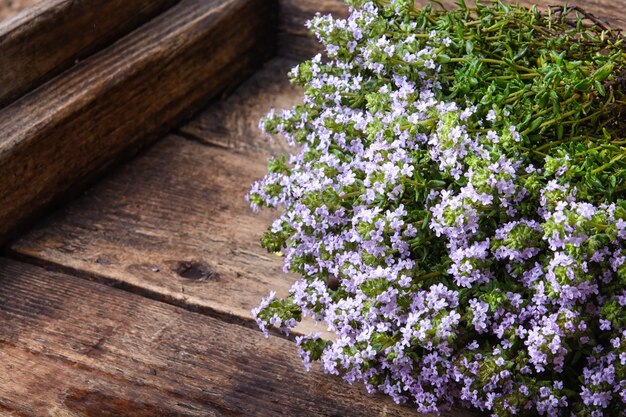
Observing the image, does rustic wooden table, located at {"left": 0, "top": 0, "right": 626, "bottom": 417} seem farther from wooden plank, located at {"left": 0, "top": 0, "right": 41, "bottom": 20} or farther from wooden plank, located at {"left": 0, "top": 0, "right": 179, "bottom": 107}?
wooden plank, located at {"left": 0, "top": 0, "right": 41, "bottom": 20}

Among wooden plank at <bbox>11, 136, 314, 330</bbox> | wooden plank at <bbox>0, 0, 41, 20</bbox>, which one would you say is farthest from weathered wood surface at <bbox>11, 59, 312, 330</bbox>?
wooden plank at <bbox>0, 0, 41, 20</bbox>

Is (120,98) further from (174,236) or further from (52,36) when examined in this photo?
(174,236)

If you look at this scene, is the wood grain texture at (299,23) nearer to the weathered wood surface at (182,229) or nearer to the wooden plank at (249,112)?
the wooden plank at (249,112)

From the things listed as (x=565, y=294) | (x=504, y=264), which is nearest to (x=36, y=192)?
(x=504, y=264)

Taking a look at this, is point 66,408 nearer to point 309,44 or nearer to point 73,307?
point 73,307

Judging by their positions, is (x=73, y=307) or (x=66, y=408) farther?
(x=73, y=307)

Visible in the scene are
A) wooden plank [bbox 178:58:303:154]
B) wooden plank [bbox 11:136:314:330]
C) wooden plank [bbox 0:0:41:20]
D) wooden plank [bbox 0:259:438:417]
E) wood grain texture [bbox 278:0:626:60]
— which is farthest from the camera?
wooden plank [bbox 0:0:41:20]

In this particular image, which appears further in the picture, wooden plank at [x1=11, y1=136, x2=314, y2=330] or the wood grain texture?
the wood grain texture
